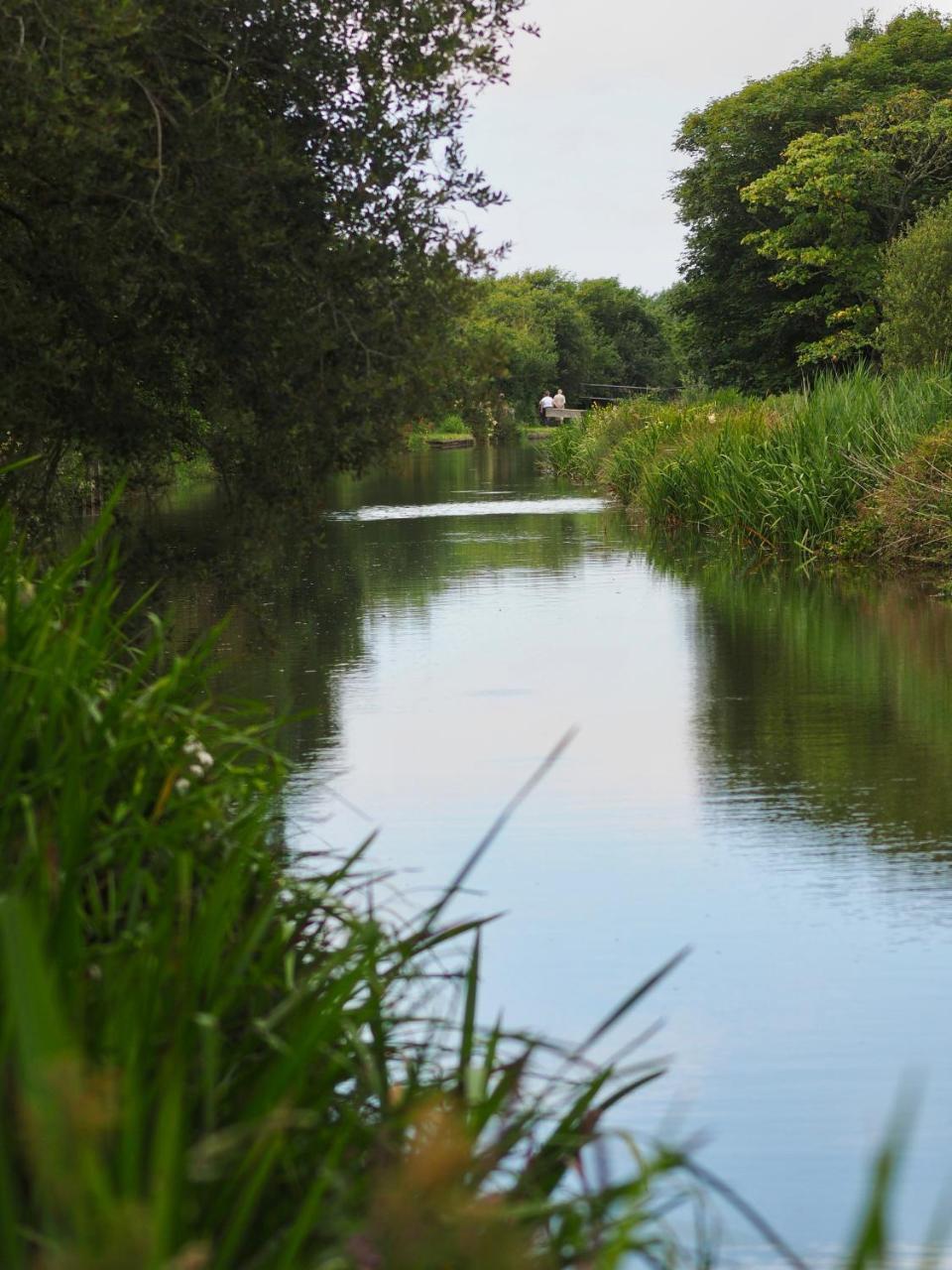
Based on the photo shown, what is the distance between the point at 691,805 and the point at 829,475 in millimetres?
12198

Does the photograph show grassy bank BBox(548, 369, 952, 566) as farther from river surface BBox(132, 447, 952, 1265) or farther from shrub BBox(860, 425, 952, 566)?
river surface BBox(132, 447, 952, 1265)

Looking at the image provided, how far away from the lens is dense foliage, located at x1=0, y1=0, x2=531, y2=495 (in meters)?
9.20

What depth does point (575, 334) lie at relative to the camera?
110 meters

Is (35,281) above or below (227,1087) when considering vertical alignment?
above

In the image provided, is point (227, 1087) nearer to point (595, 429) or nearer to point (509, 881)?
point (509, 881)

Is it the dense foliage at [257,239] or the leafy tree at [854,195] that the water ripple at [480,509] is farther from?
the dense foliage at [257,239]

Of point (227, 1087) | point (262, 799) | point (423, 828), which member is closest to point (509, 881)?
point (423, 828)

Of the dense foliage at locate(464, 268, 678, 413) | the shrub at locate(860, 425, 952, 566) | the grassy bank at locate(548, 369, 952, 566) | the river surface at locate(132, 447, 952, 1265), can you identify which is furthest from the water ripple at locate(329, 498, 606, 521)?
the dense foliage at locate(464, 268, 678, 413)

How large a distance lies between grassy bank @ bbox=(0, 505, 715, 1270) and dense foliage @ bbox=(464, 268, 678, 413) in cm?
8991

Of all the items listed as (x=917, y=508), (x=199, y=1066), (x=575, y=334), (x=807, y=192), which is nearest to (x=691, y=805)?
(x=199, y=1066)

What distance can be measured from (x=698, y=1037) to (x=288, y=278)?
5.25 metres

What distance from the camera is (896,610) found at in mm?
16422

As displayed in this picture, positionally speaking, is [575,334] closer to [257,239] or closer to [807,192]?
[807,192]

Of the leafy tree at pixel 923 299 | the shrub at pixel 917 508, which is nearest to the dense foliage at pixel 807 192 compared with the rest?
the leafy tree at pixel 923 299
